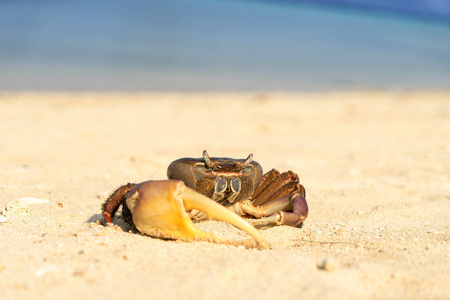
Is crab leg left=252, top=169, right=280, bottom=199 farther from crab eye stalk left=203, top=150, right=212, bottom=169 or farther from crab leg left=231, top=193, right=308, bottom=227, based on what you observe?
crab eye stalk left=203, top=150, right=212, bottom=169

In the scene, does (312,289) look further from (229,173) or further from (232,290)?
(229,173)

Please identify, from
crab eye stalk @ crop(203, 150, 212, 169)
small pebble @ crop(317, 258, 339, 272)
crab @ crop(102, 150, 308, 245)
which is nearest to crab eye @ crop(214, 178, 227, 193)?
crab @ crop(102, 150, 308, 245)

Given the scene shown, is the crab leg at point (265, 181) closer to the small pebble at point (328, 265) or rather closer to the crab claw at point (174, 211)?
the crab claw at point (174, 211)

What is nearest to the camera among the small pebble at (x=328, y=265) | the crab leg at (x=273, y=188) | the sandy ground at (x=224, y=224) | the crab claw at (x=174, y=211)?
the sandy ground at (x=224, y=224)

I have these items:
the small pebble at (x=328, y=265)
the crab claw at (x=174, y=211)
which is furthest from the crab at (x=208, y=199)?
the small pebble at (x=328, y=265)

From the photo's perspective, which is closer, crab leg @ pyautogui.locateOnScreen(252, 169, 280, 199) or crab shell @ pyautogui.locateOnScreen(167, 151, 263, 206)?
crab shell @ pyautogui.locateOnScreen(167, 151, 263, 206)

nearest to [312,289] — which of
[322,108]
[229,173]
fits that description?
[229,173]
